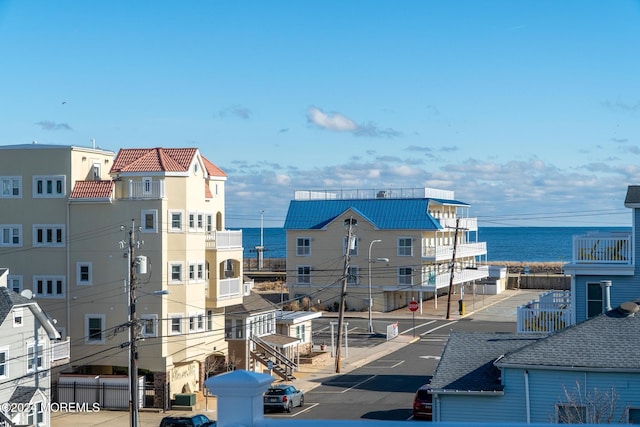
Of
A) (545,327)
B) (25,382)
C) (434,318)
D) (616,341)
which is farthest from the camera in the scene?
(434,318)

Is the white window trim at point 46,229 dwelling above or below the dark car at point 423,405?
above

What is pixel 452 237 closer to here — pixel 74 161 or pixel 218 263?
pixel 218 263

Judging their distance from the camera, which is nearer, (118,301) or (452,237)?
(118,301)

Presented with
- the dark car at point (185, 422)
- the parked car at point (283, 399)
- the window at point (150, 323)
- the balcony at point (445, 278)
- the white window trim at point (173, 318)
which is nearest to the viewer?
the dark car at point (185, 422)

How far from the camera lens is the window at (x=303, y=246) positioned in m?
79.5

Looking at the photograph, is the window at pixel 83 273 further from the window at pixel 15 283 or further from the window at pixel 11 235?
the window at pixel 11 235

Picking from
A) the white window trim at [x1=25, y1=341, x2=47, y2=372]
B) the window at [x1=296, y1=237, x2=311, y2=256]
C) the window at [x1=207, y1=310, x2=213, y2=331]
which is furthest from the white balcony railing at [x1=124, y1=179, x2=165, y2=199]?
the window at [x1=296, y1=237, x2=311, y2=256]

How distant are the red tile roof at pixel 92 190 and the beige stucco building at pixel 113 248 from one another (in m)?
0.05

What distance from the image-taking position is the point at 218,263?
45625mm

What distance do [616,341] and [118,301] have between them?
2680 cm

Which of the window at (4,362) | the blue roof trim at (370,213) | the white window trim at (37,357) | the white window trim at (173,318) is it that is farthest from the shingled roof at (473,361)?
the blue roof trim at (370,213)

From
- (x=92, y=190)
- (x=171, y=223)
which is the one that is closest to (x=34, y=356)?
(x=171, y=223)

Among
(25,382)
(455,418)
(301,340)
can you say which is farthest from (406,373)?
(455,418)

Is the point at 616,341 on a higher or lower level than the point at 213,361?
higher
